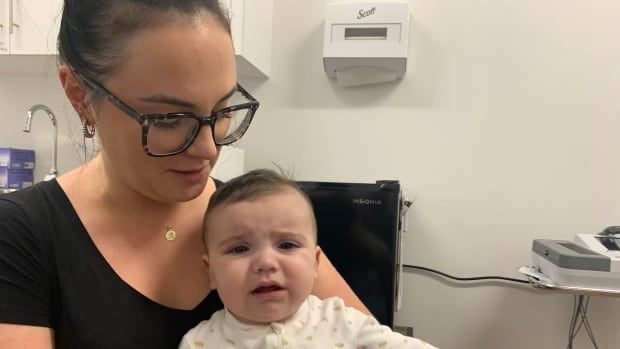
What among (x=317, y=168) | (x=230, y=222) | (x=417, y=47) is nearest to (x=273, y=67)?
(x=317, y=168)

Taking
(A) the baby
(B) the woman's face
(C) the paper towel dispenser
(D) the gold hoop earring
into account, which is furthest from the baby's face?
(C) the paper towel dispenser

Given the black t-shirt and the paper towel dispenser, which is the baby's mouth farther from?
the paper towel dispenser

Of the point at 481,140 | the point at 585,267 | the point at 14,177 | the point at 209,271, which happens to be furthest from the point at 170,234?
the point at 14,177

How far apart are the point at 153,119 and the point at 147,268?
28 cm

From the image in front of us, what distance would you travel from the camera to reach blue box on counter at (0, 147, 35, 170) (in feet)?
6.63

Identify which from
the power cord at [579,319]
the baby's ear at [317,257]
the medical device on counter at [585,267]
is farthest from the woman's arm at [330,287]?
the power cord at [579,319]

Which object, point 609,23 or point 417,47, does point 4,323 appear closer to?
point 417,47

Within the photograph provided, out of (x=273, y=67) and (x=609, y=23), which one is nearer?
(x=609, y=23)

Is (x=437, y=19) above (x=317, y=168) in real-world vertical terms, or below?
above

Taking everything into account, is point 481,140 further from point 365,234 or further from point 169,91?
point 169,91

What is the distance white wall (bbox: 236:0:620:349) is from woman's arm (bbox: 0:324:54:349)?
4.32 feet

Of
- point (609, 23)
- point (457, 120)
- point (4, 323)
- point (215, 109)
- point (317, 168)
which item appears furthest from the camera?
point (317, 168)

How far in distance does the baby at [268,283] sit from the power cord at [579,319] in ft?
3.94

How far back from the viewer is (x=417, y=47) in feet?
5.99
